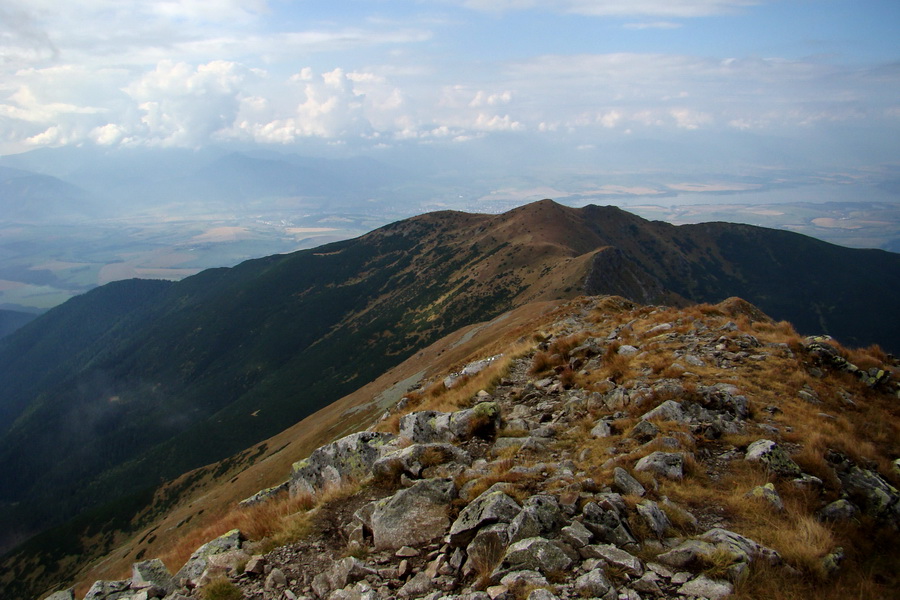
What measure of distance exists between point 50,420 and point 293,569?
257 m

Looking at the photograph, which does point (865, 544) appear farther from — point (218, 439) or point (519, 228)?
point (519, 228)

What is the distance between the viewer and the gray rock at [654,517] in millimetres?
6992

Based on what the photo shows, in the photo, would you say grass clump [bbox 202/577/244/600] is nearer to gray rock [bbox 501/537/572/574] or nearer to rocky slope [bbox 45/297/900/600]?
rocky slope [bbox 45/297/900/600]

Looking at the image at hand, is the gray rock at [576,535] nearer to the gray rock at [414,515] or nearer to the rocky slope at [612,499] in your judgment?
the rocky slope at [612,499]

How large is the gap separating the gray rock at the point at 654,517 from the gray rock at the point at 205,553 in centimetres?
781

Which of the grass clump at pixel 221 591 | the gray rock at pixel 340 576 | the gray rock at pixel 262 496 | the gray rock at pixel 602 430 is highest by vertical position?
the gray rock at pixel 602 430

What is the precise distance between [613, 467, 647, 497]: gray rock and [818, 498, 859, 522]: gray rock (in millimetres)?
3137

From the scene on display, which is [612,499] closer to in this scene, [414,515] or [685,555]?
[685,555]

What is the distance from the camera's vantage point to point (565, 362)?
17172mm

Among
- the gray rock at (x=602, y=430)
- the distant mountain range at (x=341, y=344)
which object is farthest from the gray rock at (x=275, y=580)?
the distant mountain range at (x=341, y=344)

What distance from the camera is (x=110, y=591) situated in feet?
28.6

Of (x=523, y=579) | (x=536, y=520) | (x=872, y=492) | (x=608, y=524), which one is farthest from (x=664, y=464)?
(x=523, y=579)

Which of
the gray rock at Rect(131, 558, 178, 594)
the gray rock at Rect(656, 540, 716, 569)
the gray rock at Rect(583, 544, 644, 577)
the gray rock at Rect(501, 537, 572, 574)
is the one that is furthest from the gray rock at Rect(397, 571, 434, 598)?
the gray rock at Rect(131, 558, 178, 594)

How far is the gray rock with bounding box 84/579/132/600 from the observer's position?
8445 millimetres
